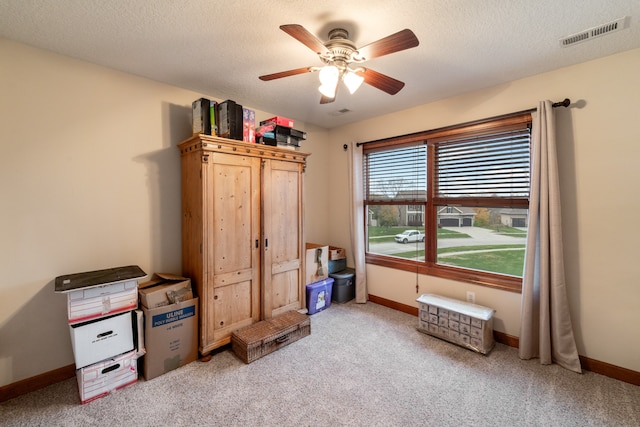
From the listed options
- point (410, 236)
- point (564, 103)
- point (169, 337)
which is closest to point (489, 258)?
point (410, 236)

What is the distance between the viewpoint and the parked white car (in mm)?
3360

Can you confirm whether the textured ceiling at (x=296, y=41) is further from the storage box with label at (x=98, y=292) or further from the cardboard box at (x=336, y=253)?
the cardboard box at (x=336, y=253)

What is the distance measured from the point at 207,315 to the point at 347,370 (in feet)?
4.31

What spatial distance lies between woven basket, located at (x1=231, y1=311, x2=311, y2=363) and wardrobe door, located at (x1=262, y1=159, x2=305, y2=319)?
0.59 ft

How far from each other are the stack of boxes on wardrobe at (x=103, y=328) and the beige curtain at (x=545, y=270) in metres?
3.27

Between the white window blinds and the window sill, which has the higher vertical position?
the white window blinds

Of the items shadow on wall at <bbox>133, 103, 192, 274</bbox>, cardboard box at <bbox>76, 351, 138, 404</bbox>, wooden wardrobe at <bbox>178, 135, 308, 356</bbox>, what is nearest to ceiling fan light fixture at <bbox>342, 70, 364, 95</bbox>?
wooden wardrobe at <bbox>178, 135, 308, 356</bbox>

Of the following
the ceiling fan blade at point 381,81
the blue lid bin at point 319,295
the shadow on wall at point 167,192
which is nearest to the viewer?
the ceiling fan blade at point 381,81

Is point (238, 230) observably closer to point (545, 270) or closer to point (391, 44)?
point (391, 44)

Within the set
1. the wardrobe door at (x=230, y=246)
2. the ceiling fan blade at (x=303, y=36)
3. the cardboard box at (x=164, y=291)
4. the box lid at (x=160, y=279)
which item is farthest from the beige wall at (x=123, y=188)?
the ceiling fan blade at (x=303, y=36)

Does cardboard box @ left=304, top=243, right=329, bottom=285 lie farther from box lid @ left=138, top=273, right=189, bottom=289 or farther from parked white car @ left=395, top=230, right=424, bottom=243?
box lid @ left=138, top=273, right=189, bottom=289

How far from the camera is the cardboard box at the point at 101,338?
1.86 m

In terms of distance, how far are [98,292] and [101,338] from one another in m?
0.33

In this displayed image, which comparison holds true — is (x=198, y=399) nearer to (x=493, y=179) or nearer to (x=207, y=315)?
(x=207, y=315)
